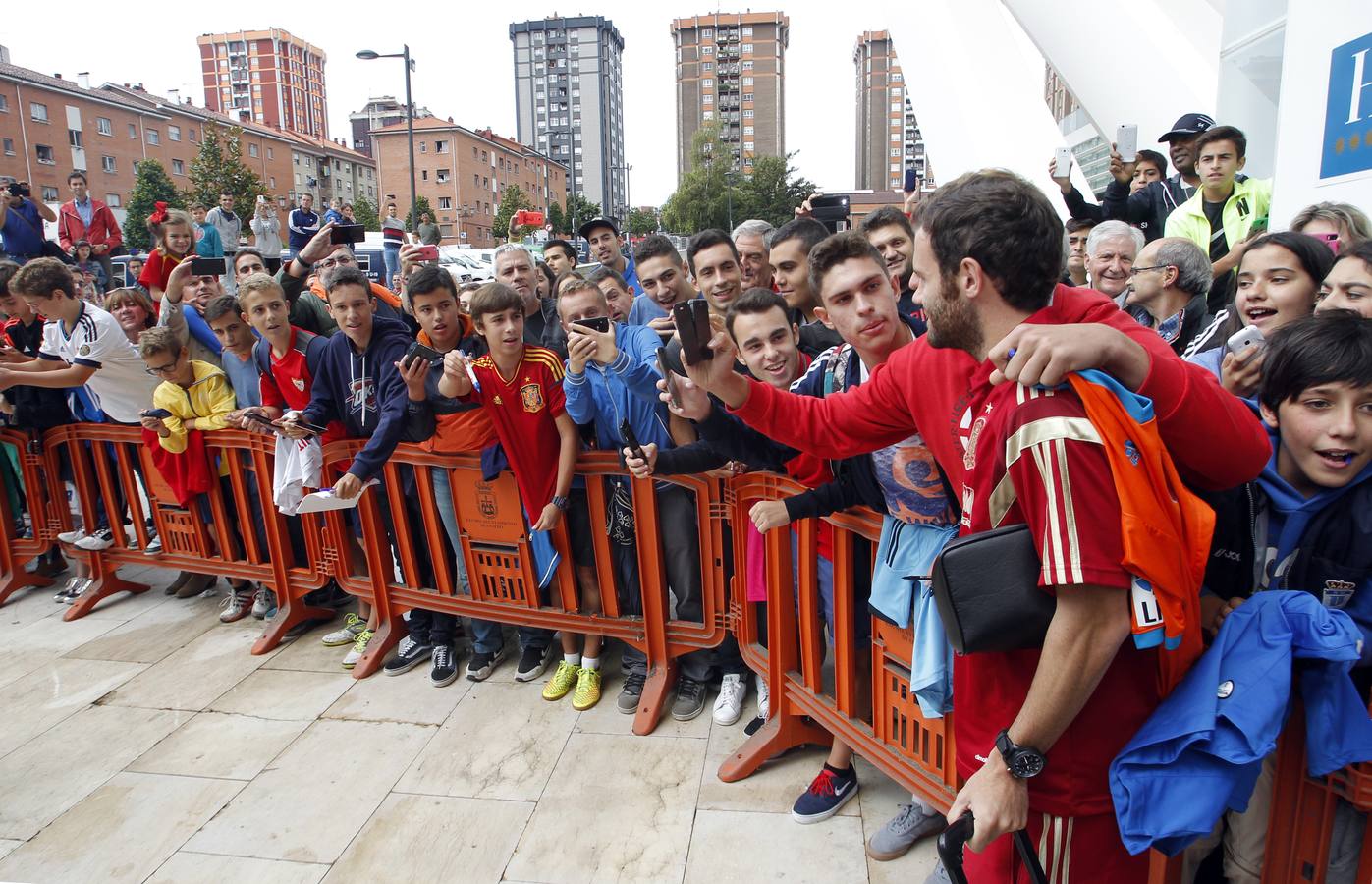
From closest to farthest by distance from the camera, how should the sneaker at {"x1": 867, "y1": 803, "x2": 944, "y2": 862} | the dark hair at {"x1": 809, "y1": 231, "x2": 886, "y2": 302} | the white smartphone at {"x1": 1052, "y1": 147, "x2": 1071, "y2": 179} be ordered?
the dark hair at {"x1": 809, "y1": 231, "x2": 886, "y2": 302}, the sneaker at {"x1": 867, "y1": 803, "x2": 944, "y2": 862}, the white smartphone at {"x1": 1052, "y1": 147, "x2": 1071, "y2": 179}

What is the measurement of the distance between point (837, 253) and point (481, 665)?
9.57 feet

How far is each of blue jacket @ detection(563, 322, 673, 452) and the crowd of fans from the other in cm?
1

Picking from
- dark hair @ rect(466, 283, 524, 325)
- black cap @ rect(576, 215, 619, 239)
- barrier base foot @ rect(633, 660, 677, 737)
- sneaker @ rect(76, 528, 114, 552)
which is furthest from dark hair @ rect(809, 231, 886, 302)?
sneaker @ rect(76, 528, 114, 552)

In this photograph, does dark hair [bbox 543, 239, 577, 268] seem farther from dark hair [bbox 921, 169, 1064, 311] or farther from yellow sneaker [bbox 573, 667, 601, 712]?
dark hair [bbox 921, 169, 1064, 311]

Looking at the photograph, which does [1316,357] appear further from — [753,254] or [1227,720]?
[753,254]

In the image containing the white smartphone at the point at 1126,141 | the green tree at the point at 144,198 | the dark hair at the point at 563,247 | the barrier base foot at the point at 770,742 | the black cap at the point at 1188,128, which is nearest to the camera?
the barrier base foot at the point at 770,742

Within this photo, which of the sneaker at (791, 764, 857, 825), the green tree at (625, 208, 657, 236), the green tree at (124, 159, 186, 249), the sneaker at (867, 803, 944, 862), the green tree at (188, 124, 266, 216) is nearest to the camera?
the sneaker at (867, 803, 944, 862)

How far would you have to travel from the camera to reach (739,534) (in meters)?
3.32

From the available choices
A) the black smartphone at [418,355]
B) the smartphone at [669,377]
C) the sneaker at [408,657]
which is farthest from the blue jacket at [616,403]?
the sneaker at [408,657]

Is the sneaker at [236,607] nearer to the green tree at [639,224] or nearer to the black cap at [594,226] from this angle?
the black cap at [594,226]

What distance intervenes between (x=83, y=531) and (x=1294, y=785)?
22.3 ft

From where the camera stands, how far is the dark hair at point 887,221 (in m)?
3.81

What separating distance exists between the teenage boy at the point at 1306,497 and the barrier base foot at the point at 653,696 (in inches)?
91.1

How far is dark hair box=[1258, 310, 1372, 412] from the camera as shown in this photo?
1651 mm
